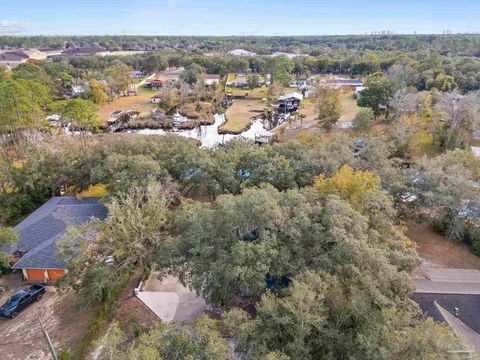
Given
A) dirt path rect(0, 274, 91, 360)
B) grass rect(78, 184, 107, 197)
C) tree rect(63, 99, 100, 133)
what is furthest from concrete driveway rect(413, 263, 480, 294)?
tree rect(63, 99, 100, 133)

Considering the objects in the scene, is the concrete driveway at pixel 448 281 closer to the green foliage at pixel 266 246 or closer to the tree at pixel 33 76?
the green foliage at pixel 266 246

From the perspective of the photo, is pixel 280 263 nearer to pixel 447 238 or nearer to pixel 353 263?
pixel 353 263

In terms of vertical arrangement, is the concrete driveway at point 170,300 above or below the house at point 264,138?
below

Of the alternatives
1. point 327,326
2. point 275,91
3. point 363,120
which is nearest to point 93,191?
point 327,326

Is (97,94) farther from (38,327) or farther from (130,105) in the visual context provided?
(38,327)

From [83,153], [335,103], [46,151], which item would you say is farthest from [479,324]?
[335,103]

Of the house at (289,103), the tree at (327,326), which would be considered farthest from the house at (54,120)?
the tree at (327,326)

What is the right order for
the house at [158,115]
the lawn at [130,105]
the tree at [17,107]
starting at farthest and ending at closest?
the lawn at [130,105], the house at [158,115], the tree at [17,107]
